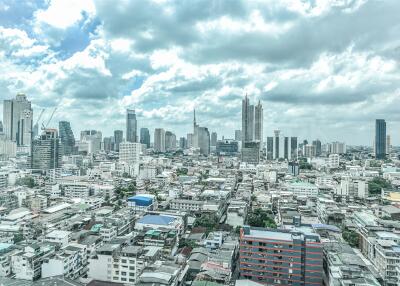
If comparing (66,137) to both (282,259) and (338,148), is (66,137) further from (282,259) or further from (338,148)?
(338,148)

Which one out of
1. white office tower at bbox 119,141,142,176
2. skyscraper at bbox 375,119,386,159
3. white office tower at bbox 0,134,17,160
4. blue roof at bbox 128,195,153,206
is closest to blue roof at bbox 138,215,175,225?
blue roof at bbox 128,195,153,206

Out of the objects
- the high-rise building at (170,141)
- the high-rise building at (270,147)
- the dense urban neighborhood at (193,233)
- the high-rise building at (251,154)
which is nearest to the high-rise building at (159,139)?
the high-rise building at (170,141)

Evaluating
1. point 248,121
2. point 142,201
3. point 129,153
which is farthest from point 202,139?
point 142,201

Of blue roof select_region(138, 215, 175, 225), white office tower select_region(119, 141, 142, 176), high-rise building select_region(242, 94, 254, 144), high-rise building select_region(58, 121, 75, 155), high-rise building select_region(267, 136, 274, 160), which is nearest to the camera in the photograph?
blue roof select_region(138, 215, 175, 225)

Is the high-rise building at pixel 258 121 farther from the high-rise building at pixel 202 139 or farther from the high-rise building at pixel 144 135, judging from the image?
the high-rise building at pixel 144 135

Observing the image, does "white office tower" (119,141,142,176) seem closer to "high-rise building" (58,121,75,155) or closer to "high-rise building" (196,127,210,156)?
"high-rise building" (58,121,75,155)
